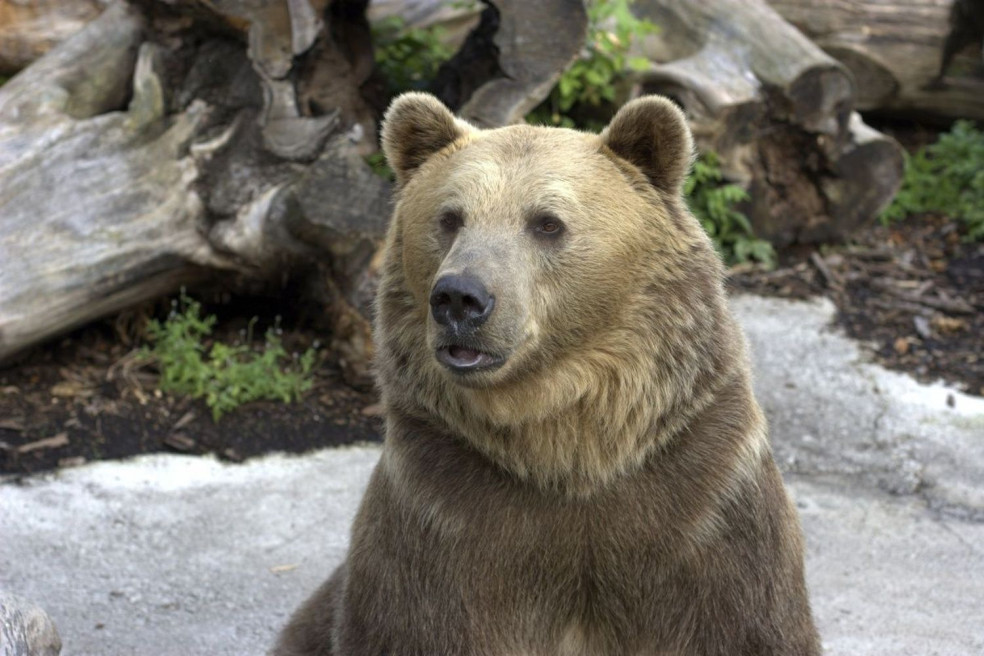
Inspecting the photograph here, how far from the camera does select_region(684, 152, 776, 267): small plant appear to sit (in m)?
8.00

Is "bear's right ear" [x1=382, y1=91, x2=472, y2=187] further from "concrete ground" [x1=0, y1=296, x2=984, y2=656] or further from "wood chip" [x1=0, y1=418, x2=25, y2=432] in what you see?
"wood chip" [x1=0, y1=418, x2=25, y2=432]

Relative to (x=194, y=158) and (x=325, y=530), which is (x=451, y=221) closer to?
(x=325, y=530)

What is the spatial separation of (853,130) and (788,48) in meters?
0.77

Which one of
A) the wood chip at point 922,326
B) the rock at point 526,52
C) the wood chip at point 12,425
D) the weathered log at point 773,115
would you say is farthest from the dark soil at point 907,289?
the wood chip at point 12,425

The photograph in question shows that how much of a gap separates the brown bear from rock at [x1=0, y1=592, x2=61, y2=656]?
1.04 m

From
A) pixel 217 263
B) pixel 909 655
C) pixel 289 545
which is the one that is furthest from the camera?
pixel 217 263

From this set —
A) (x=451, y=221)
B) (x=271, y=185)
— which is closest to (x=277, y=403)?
(x=271, y=185)

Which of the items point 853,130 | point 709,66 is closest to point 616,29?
point 709,66

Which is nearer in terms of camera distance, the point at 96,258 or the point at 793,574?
the point at 793,574

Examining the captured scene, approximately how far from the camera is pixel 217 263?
6.66 meters

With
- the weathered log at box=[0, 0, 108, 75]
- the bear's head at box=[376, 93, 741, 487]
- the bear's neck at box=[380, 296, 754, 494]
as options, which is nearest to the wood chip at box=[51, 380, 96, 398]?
the weathered log at box=[0, 0, 108, 75]

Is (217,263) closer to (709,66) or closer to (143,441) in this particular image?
(143,441)

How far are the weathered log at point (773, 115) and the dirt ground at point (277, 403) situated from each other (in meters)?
0.43

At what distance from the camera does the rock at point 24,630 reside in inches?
140
